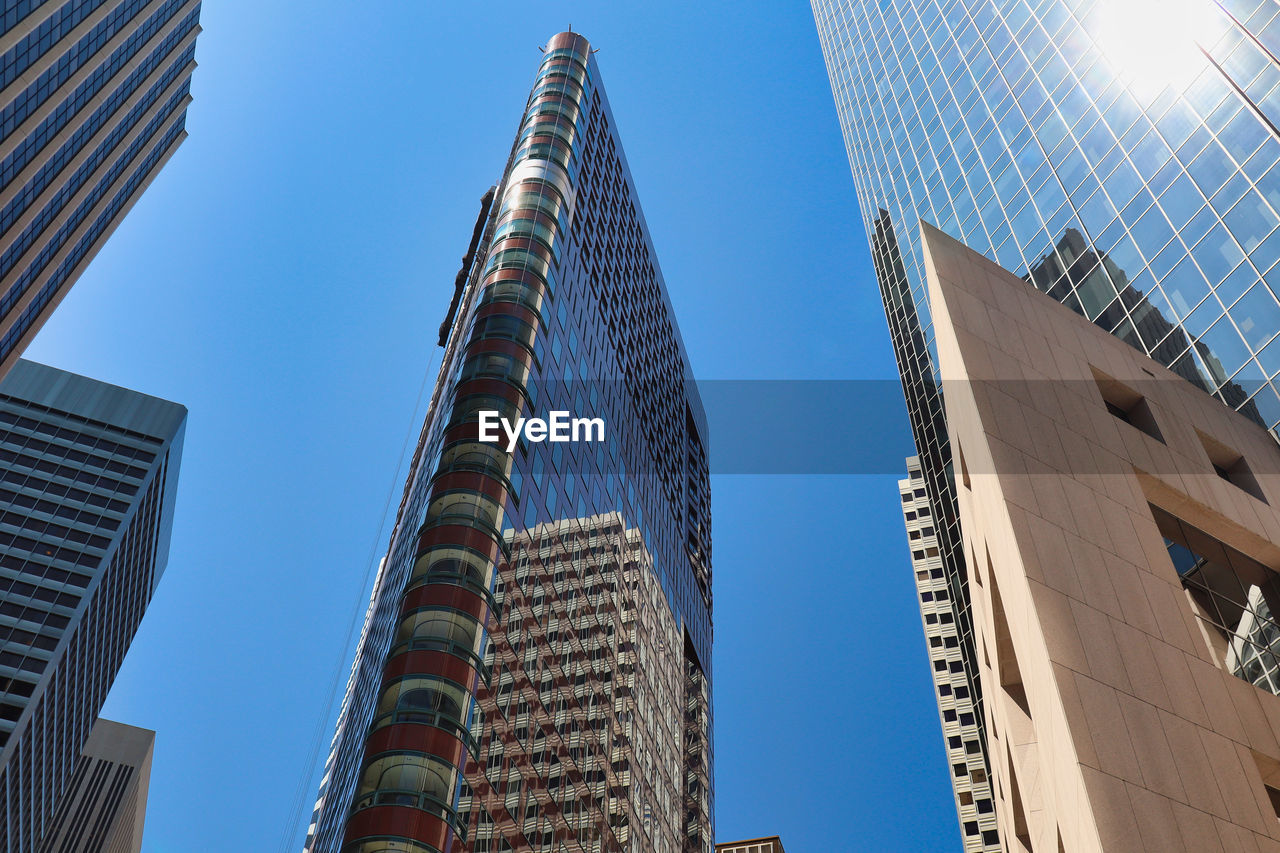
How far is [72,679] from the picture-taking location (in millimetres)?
125312

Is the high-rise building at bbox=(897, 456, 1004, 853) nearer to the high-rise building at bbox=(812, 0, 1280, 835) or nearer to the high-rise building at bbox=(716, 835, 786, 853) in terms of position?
the high-rise building at bbox=(812, 0, 1280, 835)

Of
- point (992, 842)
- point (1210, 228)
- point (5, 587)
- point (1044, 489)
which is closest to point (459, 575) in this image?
point (1044, 489)

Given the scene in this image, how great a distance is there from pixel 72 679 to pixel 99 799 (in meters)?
41.1

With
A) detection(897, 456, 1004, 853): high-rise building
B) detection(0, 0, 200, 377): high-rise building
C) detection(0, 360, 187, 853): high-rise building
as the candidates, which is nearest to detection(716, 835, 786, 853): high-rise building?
detection(897, 456, 1004, 853): high-rise building

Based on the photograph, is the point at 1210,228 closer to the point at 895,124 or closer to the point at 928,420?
the point at 928,420

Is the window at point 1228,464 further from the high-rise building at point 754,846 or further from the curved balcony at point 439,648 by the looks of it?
the high-rise building at point 754,846

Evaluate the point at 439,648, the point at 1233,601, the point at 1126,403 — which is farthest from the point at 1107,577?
the point at 439,648

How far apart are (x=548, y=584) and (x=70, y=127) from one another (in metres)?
59.6

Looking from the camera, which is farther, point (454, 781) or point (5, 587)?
point (5, 587)

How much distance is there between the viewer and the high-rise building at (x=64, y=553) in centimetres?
11325

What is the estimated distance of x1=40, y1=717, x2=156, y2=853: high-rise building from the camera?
483 ft
